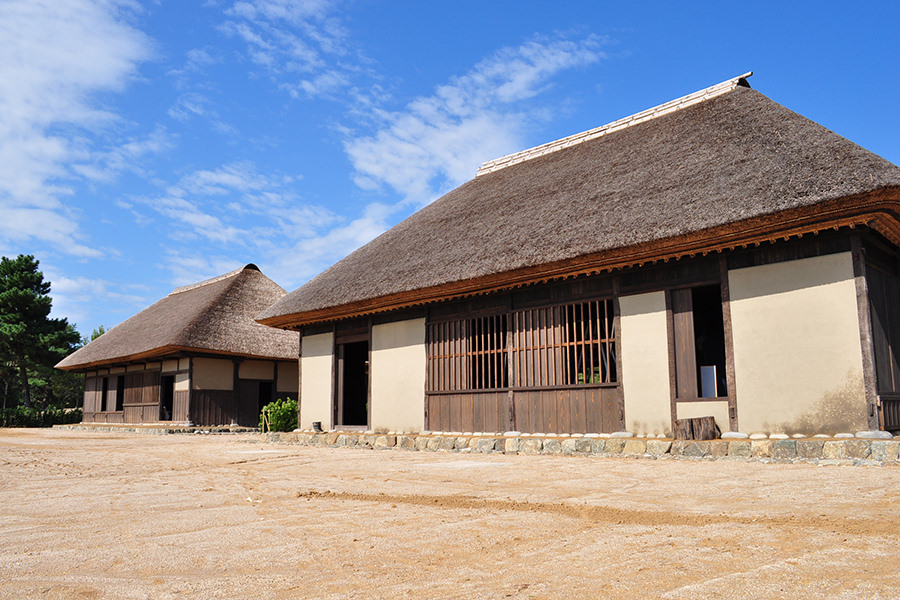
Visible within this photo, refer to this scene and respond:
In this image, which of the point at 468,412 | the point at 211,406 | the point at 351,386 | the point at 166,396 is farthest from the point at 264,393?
the point at 468,412

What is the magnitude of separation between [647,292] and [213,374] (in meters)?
16.0

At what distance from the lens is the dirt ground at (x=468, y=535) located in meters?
2.68

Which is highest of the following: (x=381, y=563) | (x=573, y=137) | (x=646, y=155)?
(x=573, y=137)

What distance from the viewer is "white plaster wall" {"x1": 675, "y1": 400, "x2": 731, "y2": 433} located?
8101 millimetres

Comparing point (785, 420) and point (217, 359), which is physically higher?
point (217, 359)

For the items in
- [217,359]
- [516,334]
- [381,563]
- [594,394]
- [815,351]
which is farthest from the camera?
[217,359]

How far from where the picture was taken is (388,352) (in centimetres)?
1245

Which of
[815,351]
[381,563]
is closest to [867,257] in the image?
[815,351]

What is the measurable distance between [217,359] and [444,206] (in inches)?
412

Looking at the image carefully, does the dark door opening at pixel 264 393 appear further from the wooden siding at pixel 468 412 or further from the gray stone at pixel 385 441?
the wooden siding at pixel 468 412

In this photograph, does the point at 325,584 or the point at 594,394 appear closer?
the point at 325,584

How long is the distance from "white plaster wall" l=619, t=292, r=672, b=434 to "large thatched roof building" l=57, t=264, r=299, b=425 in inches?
564

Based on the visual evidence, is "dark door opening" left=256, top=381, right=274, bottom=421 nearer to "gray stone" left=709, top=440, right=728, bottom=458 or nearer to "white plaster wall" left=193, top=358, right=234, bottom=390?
"white plaster wall" left=193, top=358, right=234, bottom=390

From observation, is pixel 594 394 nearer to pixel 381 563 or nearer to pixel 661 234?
pixel 661 234
